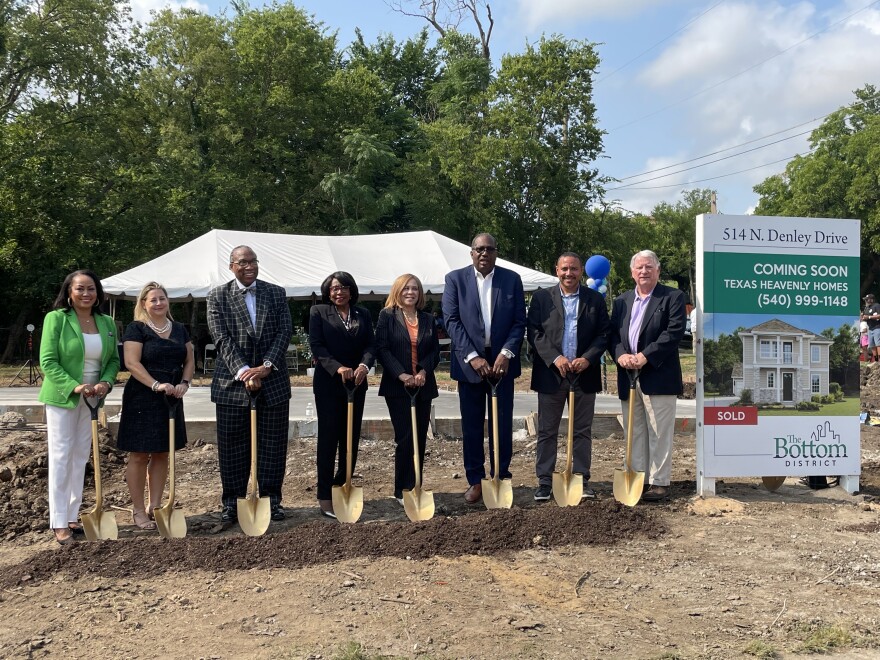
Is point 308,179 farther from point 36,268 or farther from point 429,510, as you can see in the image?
point 429,510

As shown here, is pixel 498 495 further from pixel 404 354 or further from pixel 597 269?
pixel 597 269

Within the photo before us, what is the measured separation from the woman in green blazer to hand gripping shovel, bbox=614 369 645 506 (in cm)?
353

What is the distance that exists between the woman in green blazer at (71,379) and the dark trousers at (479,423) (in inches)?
95.8

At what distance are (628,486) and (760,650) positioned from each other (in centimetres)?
230

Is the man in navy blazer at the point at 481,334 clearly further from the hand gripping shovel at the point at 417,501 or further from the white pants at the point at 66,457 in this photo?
the white pants at the point at 66,457

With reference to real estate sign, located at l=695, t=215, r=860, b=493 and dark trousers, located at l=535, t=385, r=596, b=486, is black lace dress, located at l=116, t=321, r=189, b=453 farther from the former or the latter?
real estate sign, located at l=695, t=215, r=860, b=493

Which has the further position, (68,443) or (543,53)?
(543,53)

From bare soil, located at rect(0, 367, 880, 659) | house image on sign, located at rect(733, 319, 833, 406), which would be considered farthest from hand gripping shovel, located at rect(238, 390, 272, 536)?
house image on sign, located at rect(733, 319, 833, 406)

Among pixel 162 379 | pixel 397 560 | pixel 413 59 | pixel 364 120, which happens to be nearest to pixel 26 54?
pixel 364 120

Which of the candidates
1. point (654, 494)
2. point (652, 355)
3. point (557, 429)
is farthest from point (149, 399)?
point (654, 494)

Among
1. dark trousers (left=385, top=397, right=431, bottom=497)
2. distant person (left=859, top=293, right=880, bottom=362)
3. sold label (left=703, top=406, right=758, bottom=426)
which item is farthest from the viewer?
distant person (left=859, top=293, right=880, bottom=362)

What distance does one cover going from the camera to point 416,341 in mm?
5480

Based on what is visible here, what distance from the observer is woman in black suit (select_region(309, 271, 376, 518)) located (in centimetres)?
532

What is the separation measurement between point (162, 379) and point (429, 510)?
1972 millimetres
